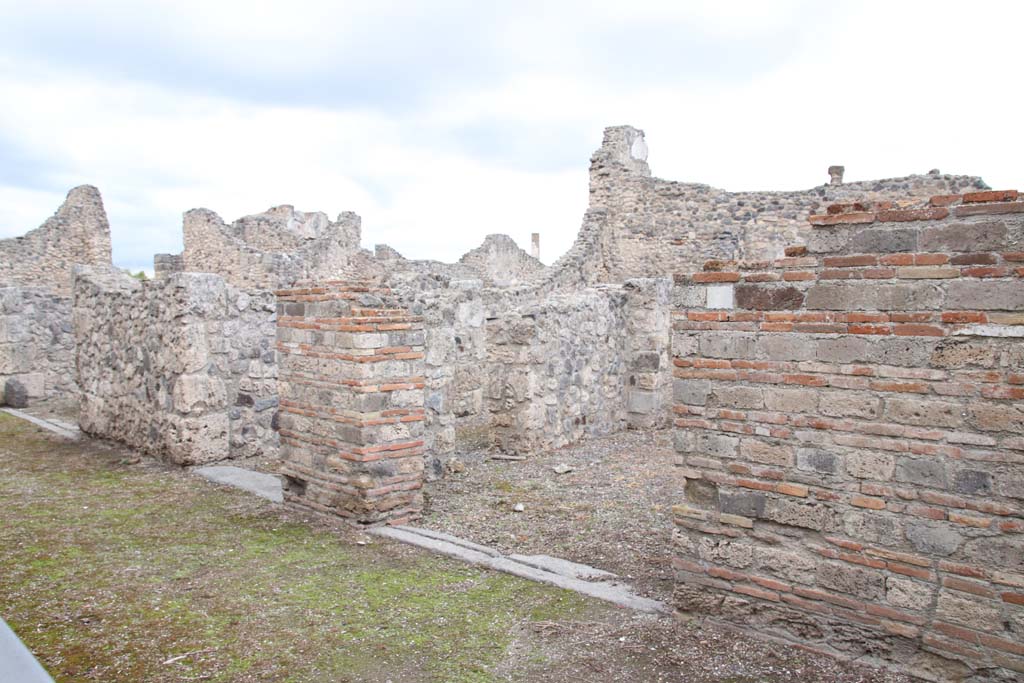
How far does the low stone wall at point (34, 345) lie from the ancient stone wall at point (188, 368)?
413 cm

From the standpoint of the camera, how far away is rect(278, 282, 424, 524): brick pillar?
6.12 m

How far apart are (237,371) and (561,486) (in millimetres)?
4015

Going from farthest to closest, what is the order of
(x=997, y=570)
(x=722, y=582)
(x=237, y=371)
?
1. (x=237, y=371)
2. (x=722, y=582)
3. (x=997, y=570)

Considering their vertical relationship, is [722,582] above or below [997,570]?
below

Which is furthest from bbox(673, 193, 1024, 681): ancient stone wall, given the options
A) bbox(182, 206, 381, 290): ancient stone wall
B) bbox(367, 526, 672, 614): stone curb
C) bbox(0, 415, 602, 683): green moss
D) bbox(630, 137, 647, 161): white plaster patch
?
bbox(182, 206, 381, 290): ancient stone wall

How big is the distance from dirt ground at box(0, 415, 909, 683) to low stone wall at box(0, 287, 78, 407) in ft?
21.1

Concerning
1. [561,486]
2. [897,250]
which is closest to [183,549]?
[561,486]

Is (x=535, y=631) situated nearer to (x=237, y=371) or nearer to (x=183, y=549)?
(x=183, y=549)

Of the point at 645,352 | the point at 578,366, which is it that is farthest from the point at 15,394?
the point at 645,352

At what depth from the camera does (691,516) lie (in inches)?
174

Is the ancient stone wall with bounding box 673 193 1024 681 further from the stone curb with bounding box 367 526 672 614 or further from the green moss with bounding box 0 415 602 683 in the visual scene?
the green moss with bounding box 0 415 602 683

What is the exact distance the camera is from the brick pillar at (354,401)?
6.12 metres

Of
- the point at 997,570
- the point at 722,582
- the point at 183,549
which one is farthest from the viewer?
the point at 183,549

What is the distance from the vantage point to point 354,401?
6.11 m
